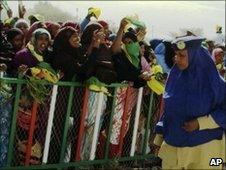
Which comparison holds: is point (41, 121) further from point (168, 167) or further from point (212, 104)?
point (212, 104)

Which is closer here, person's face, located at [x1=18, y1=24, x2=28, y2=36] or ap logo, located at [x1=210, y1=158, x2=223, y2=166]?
ap logo, located at [x1=210, y1=158, x2=223, y2=166]

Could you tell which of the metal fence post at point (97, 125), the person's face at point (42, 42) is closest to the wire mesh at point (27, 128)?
the person's face at point (42, 42)

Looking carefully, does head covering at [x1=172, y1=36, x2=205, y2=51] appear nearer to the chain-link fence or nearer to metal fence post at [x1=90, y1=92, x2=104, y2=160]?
the chain-link fence

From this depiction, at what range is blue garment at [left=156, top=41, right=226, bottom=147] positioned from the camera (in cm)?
479

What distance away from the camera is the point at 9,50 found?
653 centimetres

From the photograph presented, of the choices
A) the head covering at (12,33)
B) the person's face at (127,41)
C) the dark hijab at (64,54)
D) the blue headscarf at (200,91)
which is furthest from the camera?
the person's face at (127,41)

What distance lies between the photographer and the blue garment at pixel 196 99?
479cm

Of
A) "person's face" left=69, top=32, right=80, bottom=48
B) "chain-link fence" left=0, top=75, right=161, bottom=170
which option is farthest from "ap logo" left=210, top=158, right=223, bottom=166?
"person's face" left=69, top=32, right=80, bottom=48

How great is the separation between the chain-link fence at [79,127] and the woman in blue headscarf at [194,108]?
1819mm

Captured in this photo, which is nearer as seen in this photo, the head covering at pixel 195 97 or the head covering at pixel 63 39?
the head covering at pixel 195 97

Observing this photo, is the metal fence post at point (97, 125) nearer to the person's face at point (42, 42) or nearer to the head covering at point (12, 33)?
the person's face at point (42, 42)

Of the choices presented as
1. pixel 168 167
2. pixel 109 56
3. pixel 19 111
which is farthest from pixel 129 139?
pixel 168 167

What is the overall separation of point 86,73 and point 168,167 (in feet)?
5.92

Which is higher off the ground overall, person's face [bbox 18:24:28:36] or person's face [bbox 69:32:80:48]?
person's face [bbox 69:32:80:48]
